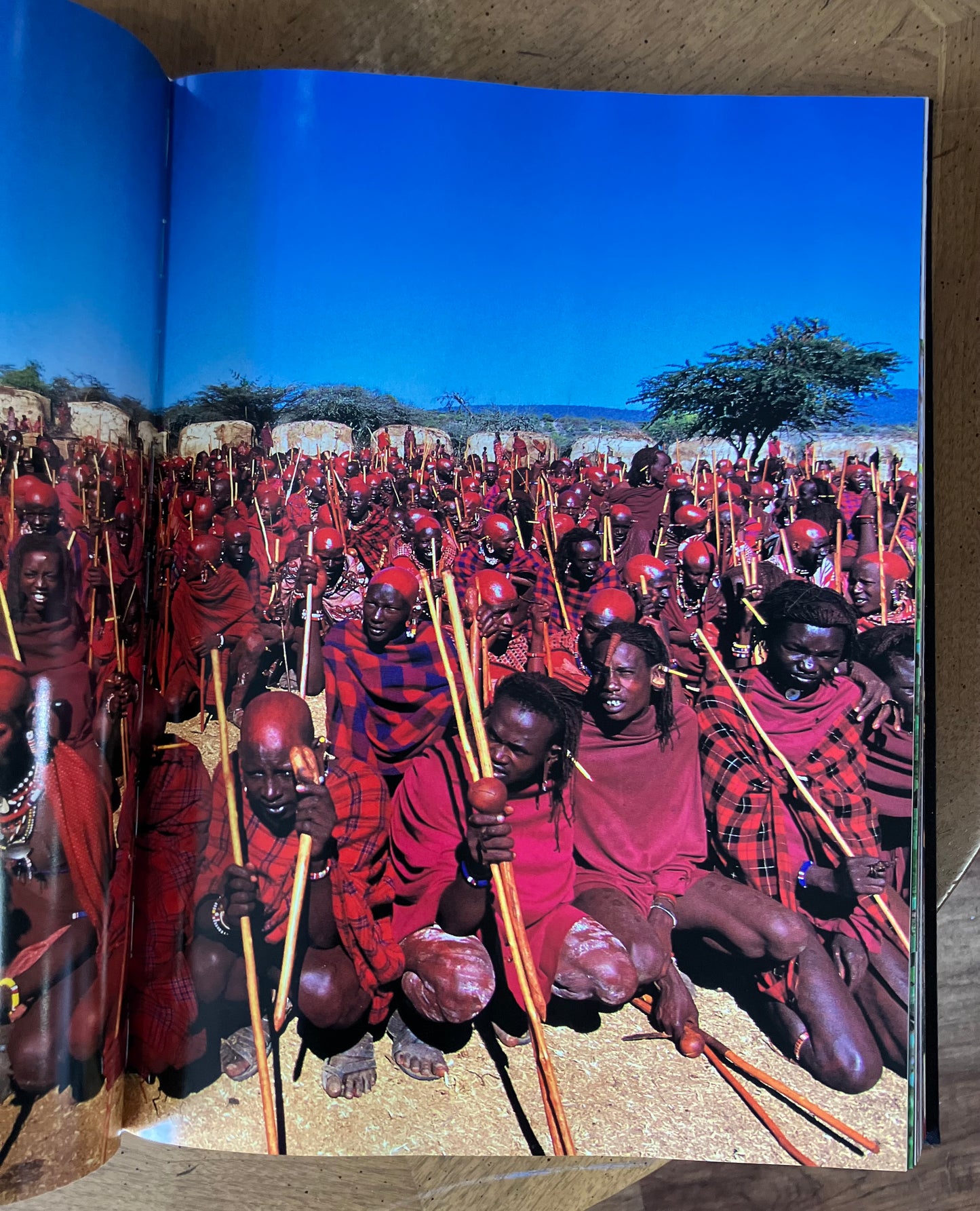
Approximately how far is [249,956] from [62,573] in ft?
1.06

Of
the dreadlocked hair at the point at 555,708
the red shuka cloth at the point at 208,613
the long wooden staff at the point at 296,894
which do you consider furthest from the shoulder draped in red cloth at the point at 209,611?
the dreadlocked hair at the point at 555,708

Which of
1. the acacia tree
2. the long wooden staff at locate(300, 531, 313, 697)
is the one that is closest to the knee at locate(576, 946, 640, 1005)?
the long wooden staff at locate(300, 531, 313, 697)

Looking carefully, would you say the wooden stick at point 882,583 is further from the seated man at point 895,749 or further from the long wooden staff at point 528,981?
the long wooden staff at point 528,981

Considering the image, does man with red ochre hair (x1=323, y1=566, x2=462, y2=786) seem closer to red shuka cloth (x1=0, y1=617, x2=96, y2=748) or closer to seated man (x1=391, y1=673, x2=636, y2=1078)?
seated man (x1=391, y1=673, x2=636, y2=1078)

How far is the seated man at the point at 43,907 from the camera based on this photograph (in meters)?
0.64

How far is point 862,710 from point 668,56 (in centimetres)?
57

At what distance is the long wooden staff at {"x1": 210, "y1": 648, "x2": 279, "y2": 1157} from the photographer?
0.67 meters

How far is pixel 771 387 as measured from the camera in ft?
2.34

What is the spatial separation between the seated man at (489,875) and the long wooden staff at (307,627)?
111 millimetres

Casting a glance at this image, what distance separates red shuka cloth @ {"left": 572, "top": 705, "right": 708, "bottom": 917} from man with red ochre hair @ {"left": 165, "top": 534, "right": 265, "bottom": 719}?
275 mm

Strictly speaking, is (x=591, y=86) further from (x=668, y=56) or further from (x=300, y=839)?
(x=300, y=839)

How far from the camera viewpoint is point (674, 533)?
0.71 meters

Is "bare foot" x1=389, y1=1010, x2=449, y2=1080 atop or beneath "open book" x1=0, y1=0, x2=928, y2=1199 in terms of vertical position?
beneath

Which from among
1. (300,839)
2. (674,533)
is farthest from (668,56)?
(300,839)
